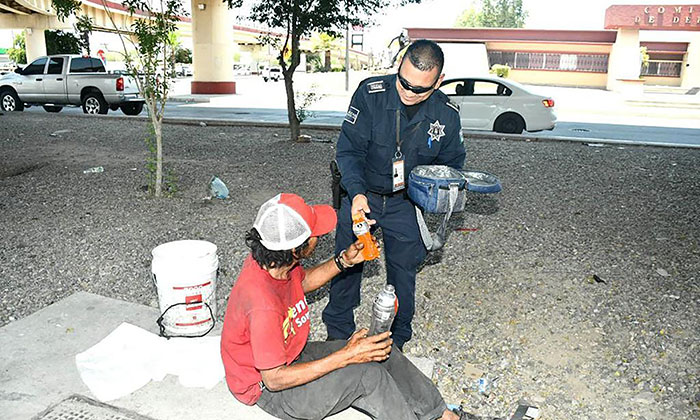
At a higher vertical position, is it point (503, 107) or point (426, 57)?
point (426, 57)

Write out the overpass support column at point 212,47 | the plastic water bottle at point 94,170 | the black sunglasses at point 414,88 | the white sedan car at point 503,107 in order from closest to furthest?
the black sunglasses at point 414,88
the plastic water bottle at point 94,170
the white sedan car at point 503,107
the overpass support column at point 212,47

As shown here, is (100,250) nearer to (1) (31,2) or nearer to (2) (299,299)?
(2) (299,299)

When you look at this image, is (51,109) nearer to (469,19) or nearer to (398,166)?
(398,166)

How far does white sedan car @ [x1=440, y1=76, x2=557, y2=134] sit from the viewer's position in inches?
534

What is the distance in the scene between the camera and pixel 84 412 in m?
2.83

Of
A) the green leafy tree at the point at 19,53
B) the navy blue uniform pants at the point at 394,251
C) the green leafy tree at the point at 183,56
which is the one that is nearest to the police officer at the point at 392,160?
the navy blue uniform pants at the point at 394,251

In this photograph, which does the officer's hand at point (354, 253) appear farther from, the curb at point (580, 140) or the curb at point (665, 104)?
the curb at point (665, 104)

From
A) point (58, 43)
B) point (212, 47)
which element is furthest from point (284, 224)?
point (58, 43)

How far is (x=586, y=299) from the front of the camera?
4.61m

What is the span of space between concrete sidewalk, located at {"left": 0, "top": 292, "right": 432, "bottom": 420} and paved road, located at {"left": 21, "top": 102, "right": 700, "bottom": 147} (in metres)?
11.6

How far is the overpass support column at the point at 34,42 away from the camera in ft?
119

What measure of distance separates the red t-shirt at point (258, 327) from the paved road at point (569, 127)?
11952 millimetres

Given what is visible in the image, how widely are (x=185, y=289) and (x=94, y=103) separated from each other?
607 inches

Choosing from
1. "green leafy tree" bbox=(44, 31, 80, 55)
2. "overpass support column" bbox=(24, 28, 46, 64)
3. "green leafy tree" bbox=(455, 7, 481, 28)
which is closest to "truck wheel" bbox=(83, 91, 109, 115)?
"green leafy tree" bbox=(44, 31, 80, 55)
